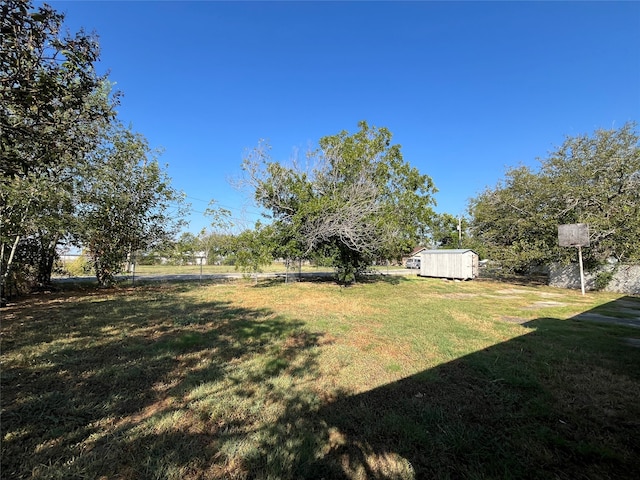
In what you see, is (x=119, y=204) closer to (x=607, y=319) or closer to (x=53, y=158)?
(x=53, y=158)

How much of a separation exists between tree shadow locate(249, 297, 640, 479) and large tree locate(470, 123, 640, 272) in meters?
11.9

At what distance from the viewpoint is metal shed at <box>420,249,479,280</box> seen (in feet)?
58.4

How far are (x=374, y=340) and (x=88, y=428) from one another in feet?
12.6

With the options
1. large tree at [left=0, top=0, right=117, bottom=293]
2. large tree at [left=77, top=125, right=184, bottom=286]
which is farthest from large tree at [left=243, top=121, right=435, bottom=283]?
large tree at [left=0, top=0, right=117, bottom=293]

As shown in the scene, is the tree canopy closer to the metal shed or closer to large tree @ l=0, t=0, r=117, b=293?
large tree @ l=0, t=0, r=117, b=293

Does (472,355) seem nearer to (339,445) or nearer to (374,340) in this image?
(374,340)

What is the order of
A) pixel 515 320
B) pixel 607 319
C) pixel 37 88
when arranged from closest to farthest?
pixel 37 88 → pixel 515 320 → pixel 607 319

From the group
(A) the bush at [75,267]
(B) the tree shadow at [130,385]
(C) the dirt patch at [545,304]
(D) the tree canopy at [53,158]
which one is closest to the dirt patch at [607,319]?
(C) the dirt patch at [545,304]

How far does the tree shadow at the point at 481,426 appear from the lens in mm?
2105

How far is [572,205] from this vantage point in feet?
45.2

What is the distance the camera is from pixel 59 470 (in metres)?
1.90

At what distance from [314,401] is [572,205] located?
1627cm

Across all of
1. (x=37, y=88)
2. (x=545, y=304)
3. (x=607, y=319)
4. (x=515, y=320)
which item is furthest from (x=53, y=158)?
(x=545, y=304)

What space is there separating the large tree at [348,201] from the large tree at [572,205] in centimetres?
607
